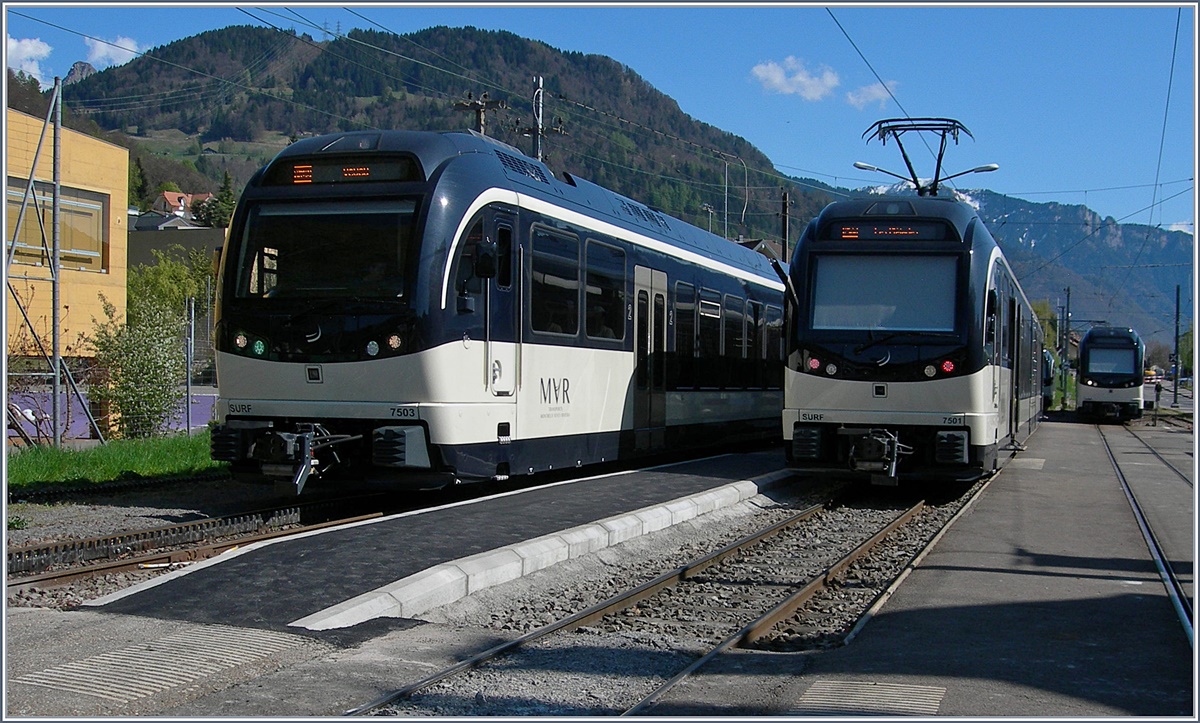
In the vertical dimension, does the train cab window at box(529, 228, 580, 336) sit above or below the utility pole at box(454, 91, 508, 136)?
below

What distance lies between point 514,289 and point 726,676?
6.82 m

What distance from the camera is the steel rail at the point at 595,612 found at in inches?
223

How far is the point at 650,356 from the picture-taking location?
54.5 feet

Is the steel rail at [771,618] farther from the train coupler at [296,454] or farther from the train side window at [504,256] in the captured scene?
the train coupler at [296,454]

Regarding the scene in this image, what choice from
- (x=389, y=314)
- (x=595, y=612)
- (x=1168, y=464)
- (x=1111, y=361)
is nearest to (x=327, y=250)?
(x=389, y=314)

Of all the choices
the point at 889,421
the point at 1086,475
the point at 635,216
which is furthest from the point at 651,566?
the point at 1086,475

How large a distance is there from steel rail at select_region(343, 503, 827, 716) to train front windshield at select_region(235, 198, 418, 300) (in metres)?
3.82

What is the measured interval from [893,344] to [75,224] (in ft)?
71.0

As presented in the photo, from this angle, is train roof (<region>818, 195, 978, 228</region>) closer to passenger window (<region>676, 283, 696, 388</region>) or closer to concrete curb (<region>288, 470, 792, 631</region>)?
passenger window (<region>676, 283, 696, 388</region>)

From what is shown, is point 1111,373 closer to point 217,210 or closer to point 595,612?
point 595,612

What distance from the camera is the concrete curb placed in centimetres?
720

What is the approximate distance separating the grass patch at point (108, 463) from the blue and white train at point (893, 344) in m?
8.22

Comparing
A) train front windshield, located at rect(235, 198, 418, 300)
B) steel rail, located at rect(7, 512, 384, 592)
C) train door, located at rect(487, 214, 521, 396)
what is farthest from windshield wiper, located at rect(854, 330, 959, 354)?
steel rail, located at rect(7, 512, 384, 592)

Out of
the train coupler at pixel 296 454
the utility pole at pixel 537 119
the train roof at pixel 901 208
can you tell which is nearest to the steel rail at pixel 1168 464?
the train roof at pixel 901 208
